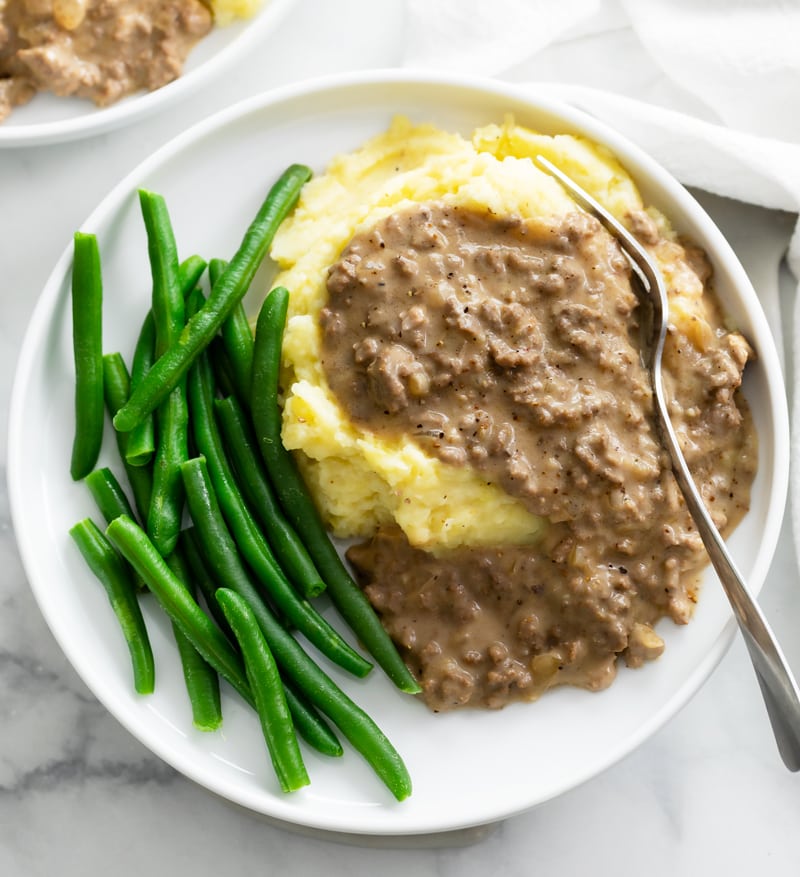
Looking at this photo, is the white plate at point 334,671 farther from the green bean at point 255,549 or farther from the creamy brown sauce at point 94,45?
the creamy brown sauce at point 94,45

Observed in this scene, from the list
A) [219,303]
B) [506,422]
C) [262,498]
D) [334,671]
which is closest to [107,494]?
[262,498]

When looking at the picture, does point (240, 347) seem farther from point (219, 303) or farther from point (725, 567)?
point (725, 567)

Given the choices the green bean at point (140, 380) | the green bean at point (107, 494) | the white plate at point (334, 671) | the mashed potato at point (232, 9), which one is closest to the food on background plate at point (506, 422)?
the white plate at point (334, 671)

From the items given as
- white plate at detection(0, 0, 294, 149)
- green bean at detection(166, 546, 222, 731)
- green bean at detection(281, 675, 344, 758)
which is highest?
white plate at detection(0, 0, 294, 149)

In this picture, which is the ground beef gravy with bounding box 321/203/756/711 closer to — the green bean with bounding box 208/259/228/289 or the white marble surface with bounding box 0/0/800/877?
the green bean with bounding box 208/259/228/289

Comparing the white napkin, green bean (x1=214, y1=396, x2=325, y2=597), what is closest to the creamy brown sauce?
the white napkin
